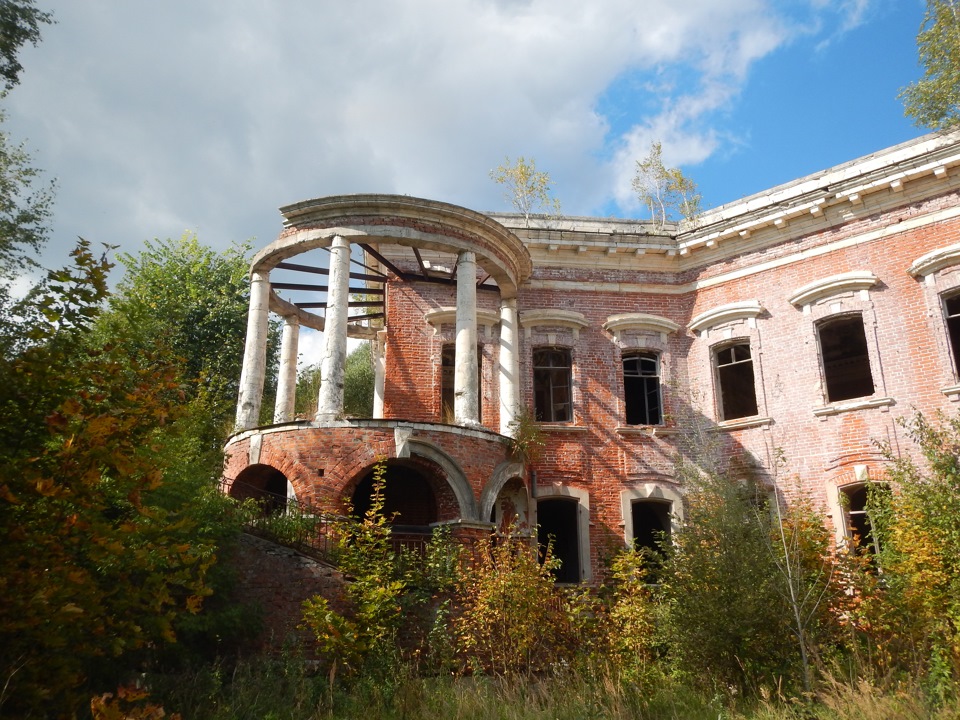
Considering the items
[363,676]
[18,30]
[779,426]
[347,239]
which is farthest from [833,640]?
[18,30]

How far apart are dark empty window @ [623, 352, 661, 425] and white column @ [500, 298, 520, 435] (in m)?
2.83

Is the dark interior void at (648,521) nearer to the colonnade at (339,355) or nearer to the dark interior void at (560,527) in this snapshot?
the dark interior void at (560,527)

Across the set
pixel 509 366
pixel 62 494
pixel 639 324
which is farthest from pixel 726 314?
pixel 62 494

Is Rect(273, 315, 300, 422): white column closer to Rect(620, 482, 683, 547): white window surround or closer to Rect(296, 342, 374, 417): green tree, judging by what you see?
Rect(620, 482, 683, 547): white window surround

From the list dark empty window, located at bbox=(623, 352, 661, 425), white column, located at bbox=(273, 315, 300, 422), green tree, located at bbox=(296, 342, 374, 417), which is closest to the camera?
white column, located at bbox=(273, 315, 300, 422)

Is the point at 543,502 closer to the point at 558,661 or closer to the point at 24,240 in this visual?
the point at 558,661

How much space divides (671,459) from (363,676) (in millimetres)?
9558

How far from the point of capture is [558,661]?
976 centimetres

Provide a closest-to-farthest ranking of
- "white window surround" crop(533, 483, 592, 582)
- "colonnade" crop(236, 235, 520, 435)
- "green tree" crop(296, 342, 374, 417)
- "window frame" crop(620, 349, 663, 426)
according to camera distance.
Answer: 1. "colonnade" crop(236, 235, 520, 435)
2. "white window surround" crop(533, 483, 592, 582)
3. "window frame" crop(620, 349, 663, 426)
4. "green tree" crop(296, 342, 374, 417)

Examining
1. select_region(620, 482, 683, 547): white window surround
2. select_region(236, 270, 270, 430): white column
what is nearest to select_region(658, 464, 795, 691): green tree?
select_region(620, 482, 683, 547): white window surround

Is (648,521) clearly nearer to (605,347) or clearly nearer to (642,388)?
(642,388)

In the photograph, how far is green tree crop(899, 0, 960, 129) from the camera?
16750mm

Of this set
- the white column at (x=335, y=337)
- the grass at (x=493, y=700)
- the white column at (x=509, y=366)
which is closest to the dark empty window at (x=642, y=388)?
the white column at (x=509, y=366)

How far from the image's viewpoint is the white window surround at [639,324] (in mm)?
17594
